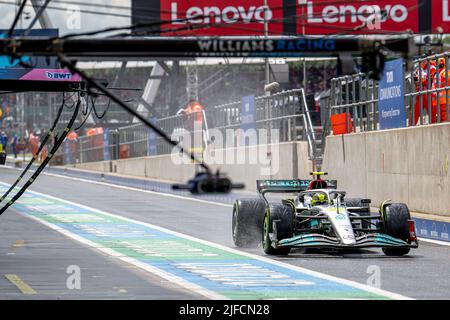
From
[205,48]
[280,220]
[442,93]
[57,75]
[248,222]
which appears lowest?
[248,222]

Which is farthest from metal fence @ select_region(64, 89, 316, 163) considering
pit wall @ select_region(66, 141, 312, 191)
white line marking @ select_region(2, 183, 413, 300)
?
white line marking @ select_region(2, 183, 413, 300)

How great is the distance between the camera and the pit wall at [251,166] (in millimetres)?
42250

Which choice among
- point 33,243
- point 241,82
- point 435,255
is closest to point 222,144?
point 33,243

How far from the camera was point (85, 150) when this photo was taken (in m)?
80.9

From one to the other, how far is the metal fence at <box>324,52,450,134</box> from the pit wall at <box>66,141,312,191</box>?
3.52 m

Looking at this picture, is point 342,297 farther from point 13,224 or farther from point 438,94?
point 13,224

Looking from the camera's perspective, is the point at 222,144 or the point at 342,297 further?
the point at 222,144

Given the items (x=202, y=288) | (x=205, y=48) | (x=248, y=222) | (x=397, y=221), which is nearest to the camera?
(x=205, y=48)

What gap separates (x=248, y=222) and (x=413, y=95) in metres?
9.00

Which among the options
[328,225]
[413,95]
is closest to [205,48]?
[328,225]

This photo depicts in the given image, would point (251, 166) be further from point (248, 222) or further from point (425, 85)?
point (248, 222)

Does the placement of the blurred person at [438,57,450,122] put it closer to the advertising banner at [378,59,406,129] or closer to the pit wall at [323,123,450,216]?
the pit wall at [323,123,450,216]

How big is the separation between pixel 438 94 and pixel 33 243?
9.13 m

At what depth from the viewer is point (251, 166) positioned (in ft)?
151
